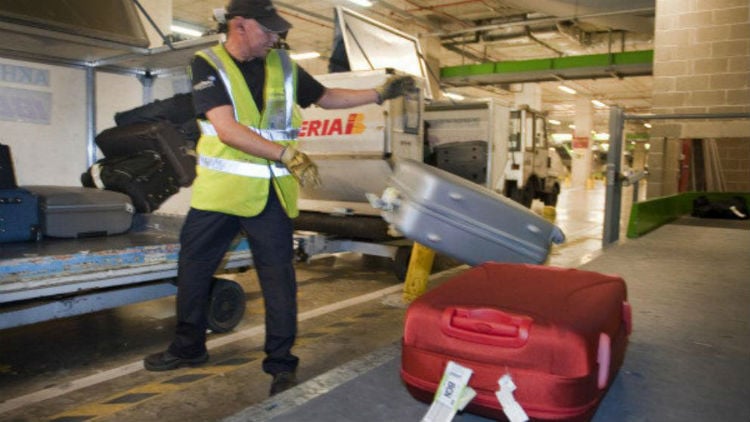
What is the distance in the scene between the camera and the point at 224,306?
11.9ft

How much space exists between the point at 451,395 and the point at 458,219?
100 centimetres

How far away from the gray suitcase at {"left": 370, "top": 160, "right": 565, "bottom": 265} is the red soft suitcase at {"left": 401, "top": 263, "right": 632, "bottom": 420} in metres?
0.61

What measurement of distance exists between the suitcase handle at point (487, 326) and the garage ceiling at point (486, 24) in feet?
33.5

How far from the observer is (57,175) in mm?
4543

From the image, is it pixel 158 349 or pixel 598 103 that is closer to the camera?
pixel 158 349

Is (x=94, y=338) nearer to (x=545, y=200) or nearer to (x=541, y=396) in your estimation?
(x=541, y=396)

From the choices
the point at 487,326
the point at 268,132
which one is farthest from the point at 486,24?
the point at 487,326

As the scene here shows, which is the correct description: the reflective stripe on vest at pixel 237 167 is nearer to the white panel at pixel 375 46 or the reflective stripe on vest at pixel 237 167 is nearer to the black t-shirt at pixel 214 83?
the black t-shirt at pixel 214 83

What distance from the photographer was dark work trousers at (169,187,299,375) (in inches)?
95.8

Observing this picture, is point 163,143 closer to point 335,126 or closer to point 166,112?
point 166,112

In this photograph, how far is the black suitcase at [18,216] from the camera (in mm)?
3184

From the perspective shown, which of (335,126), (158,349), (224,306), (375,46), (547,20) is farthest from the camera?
(547,20)

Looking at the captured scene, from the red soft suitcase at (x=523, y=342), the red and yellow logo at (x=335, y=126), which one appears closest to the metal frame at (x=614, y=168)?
the red and yellow logo at (x=335, y=126)

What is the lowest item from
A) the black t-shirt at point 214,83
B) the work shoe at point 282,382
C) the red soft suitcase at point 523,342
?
the work shoe at point 282,382
